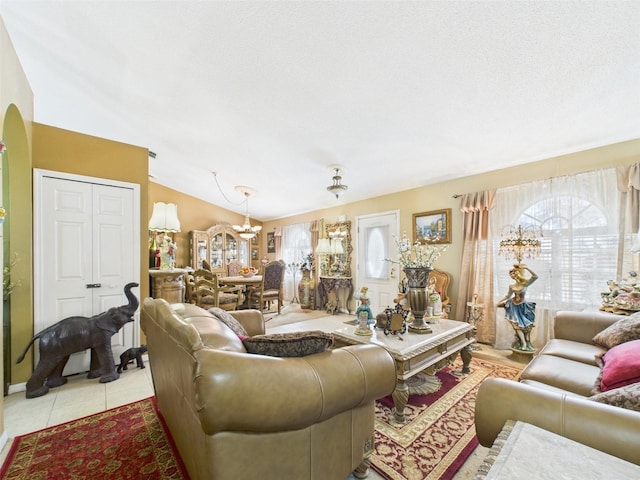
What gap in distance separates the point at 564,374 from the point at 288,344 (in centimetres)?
172

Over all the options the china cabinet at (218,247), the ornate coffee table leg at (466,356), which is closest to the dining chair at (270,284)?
the china cabinet at (218,247)

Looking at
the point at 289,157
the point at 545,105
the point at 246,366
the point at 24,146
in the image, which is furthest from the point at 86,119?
the point at 545,105

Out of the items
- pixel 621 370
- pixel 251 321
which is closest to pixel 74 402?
pixel 251 321

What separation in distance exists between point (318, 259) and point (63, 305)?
14.1ft

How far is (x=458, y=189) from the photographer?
396 cm

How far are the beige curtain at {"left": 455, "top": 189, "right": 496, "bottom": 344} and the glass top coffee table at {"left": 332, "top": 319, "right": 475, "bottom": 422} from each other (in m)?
1.17

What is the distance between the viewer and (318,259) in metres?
6.14

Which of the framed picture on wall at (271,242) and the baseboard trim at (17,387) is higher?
the framed picture on wall at (271,242)

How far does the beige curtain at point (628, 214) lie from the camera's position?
2.60 metres

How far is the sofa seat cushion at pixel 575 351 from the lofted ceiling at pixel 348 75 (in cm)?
199

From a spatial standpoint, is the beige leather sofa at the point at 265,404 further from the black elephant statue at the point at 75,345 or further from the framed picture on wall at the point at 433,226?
the framed picture on wall at the point at 433,226

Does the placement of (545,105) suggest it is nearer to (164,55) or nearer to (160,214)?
(164,55)

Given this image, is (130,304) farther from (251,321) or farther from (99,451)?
(99,451)

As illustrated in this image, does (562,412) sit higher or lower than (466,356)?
higher
